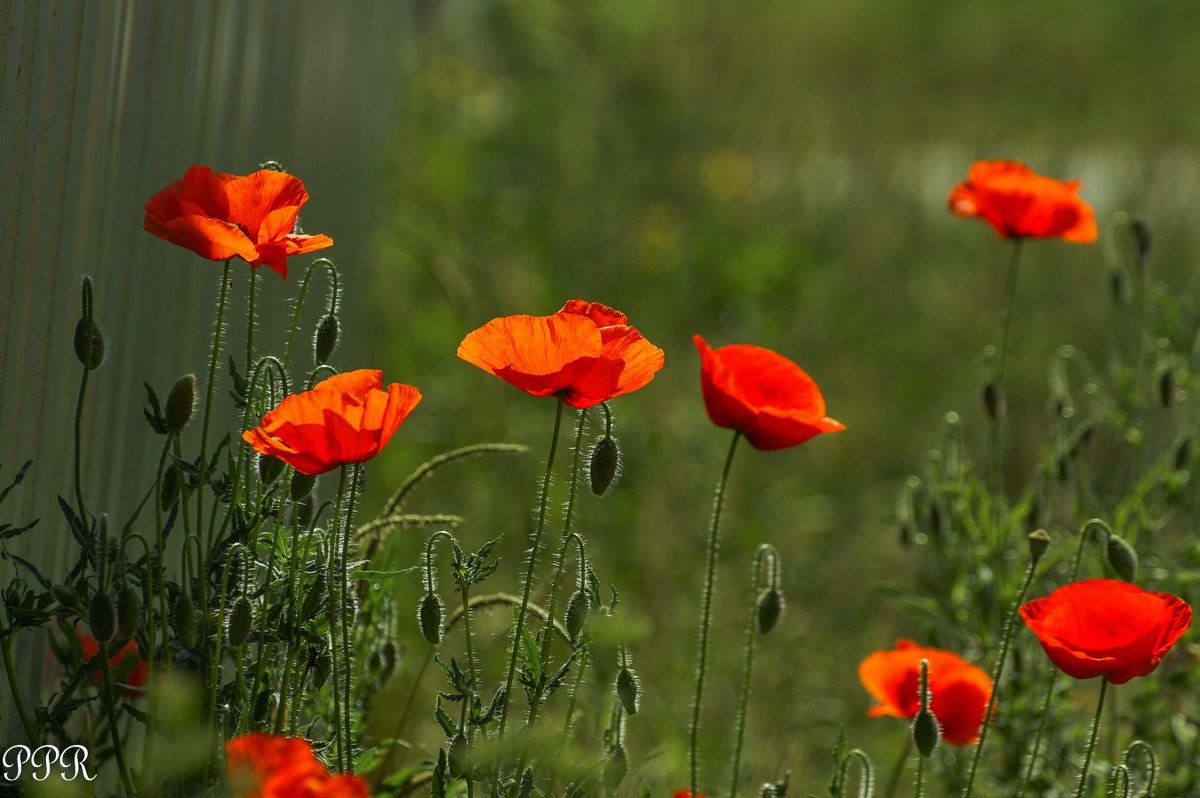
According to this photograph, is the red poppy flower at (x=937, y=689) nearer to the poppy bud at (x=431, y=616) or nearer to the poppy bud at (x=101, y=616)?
the poppy bud at (x=431, y=616)

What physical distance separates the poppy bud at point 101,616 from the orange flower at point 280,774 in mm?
283

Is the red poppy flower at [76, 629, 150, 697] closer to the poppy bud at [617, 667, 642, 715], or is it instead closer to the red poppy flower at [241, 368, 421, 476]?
the red poppy flower at [241, 368, 421, 476]

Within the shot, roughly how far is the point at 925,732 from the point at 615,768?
347mm

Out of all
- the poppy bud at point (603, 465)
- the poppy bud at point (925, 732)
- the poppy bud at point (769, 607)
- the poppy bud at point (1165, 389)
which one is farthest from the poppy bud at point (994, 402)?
the poppy bud at point (603, 465)

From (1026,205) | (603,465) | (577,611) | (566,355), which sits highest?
(1026,205)

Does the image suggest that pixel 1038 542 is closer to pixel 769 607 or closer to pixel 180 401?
pixel 769 607

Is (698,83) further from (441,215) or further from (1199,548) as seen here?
(1199,548)

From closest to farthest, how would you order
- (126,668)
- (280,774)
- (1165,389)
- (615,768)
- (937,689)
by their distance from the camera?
(280,774) < (615,768) < (126,668) < (937,689) < (1165,389)

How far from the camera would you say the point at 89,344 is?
150 centimetres

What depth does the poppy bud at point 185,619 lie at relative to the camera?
1485mm

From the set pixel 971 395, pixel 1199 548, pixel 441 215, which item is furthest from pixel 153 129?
pixel 971 395

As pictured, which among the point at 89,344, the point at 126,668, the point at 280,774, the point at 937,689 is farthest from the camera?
the point at 937,689

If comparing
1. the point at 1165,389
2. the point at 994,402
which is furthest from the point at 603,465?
the point at 1165,389

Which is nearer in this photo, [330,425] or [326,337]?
[330,425]
